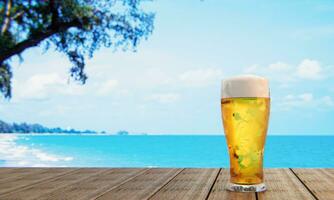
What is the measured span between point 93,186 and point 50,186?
0.41ft

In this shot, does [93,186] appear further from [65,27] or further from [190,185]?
[65,27]

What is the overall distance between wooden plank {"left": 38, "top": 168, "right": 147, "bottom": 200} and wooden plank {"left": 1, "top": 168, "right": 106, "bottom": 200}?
20 mm

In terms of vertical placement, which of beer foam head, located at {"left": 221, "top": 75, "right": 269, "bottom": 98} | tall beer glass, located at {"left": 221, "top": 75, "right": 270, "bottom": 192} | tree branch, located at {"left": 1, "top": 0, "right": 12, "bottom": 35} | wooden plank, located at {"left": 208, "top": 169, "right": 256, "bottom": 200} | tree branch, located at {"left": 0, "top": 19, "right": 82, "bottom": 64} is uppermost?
tree branch, located at {"left": 1, "top": 0, "right": 12, "bottom": 35}

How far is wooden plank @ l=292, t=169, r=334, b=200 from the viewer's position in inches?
48.5

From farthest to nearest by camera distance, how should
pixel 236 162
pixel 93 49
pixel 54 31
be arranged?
1. pixel 93 49
2. pixel 54 31
3. pixel 236 162

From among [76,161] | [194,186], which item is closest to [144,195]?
[194,186]

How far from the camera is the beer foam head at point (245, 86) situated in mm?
1273

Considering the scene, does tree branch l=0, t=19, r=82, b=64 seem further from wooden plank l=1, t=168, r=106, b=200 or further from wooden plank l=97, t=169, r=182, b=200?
wooden plank l=97, t=169, r=182, b=200

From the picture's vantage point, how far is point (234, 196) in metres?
1.20

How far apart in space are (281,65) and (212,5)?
914cm

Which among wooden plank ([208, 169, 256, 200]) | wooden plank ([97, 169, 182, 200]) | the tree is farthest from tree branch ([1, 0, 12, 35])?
wooden plank ([208, 169, 256, 200])

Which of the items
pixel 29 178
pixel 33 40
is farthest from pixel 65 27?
pixel 29 178

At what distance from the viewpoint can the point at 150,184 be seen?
4.69ft

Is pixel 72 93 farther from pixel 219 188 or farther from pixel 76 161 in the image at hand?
pixel 219 188
